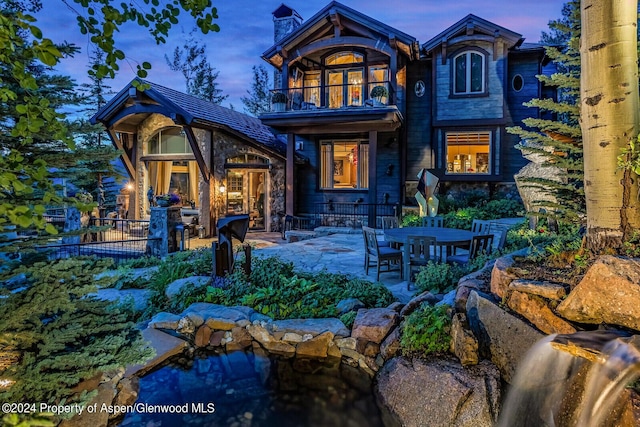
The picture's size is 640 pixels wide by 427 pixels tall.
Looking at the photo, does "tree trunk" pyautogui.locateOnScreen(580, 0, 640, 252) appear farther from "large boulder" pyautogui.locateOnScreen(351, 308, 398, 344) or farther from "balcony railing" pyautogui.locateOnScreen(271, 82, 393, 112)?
"balcony railing" pyautogui.locateOnScreen(271, 82, 393, 112)

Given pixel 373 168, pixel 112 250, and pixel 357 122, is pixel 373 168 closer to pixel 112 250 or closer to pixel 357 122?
pixel 357 122

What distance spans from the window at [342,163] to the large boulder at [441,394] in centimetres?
1071

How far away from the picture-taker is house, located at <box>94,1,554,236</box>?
12.4 m

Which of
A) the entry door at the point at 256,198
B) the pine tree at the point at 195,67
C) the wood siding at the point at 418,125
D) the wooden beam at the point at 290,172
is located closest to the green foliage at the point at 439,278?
the wooden beam at the point at 290,172

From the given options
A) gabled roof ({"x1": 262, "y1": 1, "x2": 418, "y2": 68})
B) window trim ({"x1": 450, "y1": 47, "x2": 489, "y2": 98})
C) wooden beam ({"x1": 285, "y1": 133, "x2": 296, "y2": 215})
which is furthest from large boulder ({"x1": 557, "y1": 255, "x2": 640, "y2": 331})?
window trim ({"x1": 450, "y1": 47, "x2": 489, "y2": 98})

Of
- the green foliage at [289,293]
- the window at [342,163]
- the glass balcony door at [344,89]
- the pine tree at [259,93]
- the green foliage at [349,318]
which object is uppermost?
the pine tree at [259,93]

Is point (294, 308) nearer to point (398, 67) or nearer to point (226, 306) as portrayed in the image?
point (226, 306)

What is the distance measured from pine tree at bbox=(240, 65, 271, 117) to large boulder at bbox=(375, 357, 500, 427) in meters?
25.6

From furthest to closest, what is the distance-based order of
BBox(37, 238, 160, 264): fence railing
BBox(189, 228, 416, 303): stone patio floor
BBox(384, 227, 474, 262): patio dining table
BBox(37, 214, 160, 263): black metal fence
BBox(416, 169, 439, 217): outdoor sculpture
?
BBox(416, 169, 439, 217): outdoor sculpture, BBox(37, 238, 160, 264): fence railing, BBox(37, 214, 160, 263): black metal fence, BBox(189, 228, 416, 303): stone patio floor, BBox(384, 227, 474, 262): patio dining table

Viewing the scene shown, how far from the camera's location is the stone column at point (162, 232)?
9.05 meters

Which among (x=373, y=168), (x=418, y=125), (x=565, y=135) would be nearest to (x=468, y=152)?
(x=418, y=125)

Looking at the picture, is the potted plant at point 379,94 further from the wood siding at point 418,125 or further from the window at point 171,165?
the window at point 171,165

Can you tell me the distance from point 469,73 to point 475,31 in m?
1.30

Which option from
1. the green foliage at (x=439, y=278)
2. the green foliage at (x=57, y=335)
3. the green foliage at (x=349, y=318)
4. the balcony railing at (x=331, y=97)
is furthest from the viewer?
the balcony railing at (x=331, y=97)
